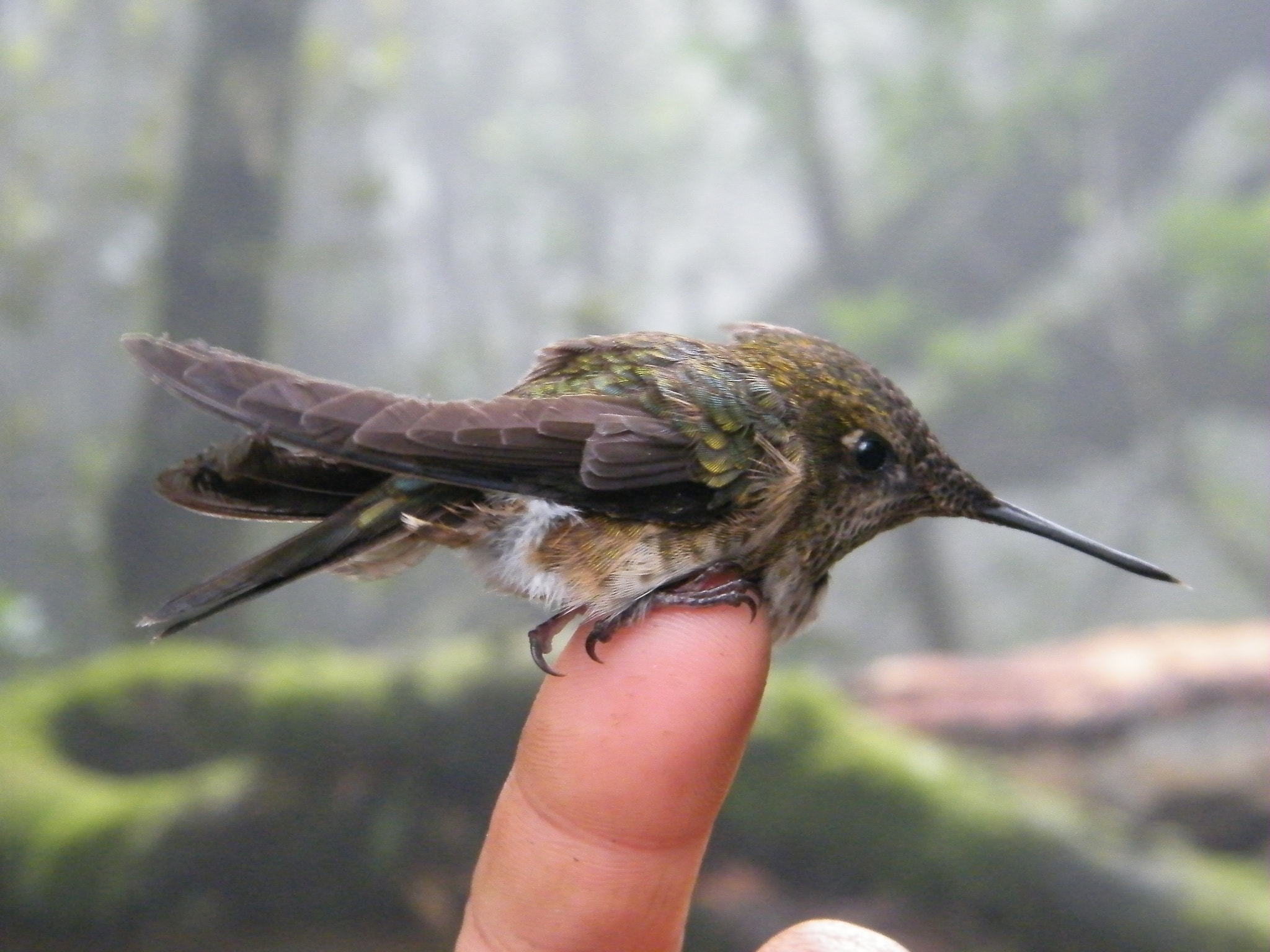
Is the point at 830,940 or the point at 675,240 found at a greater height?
the point at 675,240

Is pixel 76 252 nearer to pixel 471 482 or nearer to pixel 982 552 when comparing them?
pixel 471 482

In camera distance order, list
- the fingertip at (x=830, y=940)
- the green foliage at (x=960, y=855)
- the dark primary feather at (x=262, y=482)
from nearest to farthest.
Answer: the fingertip at (x=830, y=940)
the dark primary feather at (x=262, y=482)
the green foliage at (x=960, y=855)

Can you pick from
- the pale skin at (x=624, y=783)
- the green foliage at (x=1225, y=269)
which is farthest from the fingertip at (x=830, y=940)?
the green foliage at (x=1225, y=269)

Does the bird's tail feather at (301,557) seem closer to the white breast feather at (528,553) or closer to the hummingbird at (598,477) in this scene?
the hummingbird at (598,477)

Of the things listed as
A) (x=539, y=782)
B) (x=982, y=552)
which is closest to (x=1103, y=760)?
(x=982, y=552)

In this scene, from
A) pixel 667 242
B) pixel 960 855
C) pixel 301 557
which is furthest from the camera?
pixel 667 242

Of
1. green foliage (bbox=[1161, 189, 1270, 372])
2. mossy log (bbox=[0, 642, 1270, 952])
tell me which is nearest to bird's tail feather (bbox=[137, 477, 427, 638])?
mossy log (bbox=[0, 642, 1270, 952])

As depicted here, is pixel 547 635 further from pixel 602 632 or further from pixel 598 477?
pixel 598 477

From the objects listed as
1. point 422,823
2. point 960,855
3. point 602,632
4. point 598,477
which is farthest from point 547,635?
point 960,855
